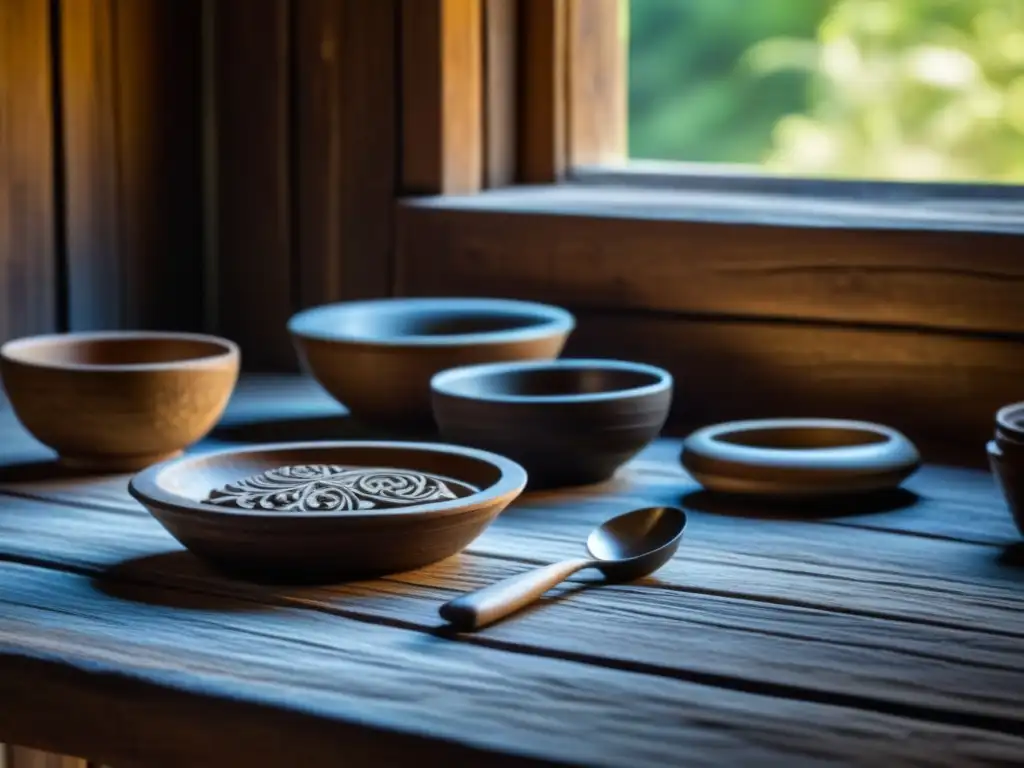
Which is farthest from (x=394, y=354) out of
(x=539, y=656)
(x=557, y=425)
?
(x=539, y=656)

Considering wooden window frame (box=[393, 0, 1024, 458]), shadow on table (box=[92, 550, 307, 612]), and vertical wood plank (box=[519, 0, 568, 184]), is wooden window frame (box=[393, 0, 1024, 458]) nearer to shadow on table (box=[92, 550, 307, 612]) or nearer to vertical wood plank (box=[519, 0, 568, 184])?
vertical wood plank (box=[519, 0, 568, 184])

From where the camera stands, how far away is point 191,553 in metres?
0.98

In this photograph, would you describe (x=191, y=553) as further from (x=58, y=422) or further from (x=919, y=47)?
(x=919, y=47)

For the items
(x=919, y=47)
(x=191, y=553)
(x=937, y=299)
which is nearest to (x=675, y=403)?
(x=937, y=299)

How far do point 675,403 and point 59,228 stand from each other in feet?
2.14

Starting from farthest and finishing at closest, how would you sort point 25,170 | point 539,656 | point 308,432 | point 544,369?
point 25,170
point 308,432
point 544,369
point 539,656

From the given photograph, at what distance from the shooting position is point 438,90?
162cm

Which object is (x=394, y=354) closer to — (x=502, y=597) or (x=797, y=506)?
(x=797, y=506)

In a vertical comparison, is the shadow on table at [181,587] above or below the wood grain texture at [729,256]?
below

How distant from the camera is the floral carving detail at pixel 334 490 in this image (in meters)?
0.94

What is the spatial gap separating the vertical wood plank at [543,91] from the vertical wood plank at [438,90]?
0.25 feet

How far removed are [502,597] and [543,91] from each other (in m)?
0.99

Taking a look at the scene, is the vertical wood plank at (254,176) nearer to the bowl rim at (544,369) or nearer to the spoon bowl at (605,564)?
the bowl rim at (544,369)

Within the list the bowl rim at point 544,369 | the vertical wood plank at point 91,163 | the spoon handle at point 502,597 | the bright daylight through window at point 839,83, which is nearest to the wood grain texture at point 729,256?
the bowl rim at point 544,369
